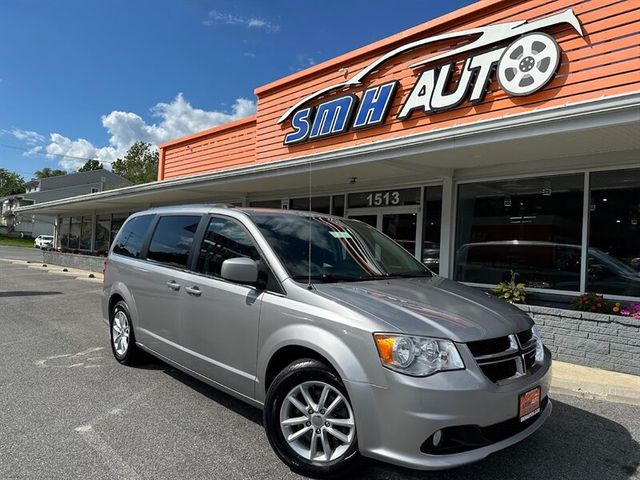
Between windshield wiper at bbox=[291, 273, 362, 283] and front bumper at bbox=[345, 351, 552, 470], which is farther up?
windshield wiper at bbox=[291, 273, 362, 283]

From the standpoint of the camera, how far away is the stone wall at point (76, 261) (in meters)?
18.8

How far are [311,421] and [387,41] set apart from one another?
28.5ft

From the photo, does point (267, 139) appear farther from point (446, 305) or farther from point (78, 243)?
point (78, 243)

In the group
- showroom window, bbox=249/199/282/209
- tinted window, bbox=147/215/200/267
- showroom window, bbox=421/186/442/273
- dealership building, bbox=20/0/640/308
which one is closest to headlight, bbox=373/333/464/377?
tinted window, bbox=147/215/200/267

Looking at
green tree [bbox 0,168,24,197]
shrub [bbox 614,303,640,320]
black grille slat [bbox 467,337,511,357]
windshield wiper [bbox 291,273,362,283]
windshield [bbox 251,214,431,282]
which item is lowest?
shrub [bbox 614,303,640,320]

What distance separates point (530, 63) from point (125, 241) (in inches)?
259

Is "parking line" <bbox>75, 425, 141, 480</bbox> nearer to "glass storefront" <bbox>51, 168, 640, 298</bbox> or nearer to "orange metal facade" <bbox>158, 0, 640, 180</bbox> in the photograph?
"orange metal facade" <bbox>158, 0, 640, 180</bbox>

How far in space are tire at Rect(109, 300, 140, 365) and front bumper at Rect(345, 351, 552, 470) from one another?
3363 millimetres

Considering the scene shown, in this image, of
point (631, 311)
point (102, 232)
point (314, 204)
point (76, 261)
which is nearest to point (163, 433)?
point (631, 311)

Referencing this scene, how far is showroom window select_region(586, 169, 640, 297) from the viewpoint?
6887mm

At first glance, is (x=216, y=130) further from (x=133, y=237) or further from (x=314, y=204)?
(x=133, y=237)

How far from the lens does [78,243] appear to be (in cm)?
2522

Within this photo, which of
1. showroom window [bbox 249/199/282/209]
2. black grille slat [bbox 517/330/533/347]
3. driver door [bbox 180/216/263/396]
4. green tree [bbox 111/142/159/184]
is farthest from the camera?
green tree [bbox 111/142/159/184]

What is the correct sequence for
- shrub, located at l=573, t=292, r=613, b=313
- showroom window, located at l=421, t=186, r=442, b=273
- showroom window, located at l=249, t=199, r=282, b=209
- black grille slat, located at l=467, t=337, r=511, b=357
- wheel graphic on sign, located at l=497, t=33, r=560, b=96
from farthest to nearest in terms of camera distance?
showroom window, located at l=249, t=199, r=282, b=209 → showroom window, located at l=421, t=186, r=442, b=273 → wheel graphic on sign, located at l=497, t=33, r=560, b=96 → shrub, located at l=573, t=292, r=613, b=313 → black grille slat, located at l=467, t=337, r=511, b=357
